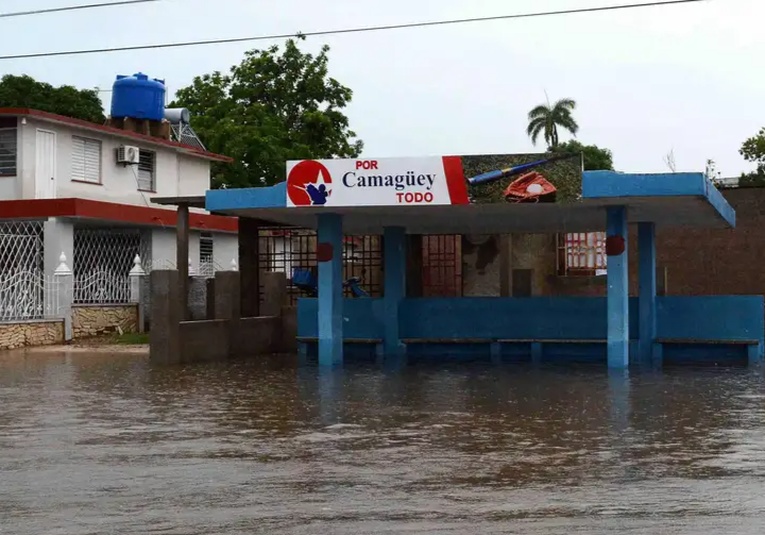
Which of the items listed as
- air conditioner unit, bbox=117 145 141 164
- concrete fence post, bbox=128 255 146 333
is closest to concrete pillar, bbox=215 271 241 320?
concrete fence post, bbox=128 255 146 333

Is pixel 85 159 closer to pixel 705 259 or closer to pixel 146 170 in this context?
pixel 146 170

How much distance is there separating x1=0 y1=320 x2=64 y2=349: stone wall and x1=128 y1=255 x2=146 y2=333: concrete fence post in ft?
7.94

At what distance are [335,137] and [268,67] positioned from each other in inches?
173

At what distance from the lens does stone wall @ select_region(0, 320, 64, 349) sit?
2597cm

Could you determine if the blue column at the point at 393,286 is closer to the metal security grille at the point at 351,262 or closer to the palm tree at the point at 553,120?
the metal security grille at the point at 351,262

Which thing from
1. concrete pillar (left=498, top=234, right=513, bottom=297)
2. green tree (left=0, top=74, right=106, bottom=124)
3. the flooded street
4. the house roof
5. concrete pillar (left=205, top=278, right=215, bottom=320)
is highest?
green tree (left=0, top=74, right=106, bottom=124)

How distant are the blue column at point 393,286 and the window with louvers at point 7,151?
10980mm

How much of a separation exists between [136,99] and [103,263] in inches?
271

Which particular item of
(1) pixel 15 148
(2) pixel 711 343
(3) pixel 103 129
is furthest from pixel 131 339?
(2) pixel 711 343

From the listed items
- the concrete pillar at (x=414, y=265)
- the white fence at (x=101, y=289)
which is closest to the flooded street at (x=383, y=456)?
the concrete pillar at (x=414, y=265)

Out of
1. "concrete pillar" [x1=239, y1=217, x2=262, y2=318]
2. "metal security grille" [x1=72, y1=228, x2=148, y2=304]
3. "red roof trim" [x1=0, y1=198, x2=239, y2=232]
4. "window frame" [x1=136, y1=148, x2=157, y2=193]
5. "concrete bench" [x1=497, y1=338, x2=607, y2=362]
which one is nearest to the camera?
"concrete bench" [x1=497, y1=338, x2=607, y2=362]

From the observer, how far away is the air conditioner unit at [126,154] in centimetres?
3238

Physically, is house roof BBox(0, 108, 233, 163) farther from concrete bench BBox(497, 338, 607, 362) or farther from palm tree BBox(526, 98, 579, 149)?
palm tree BBox(526, 98, 579, 149)

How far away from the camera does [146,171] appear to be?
34250mm
